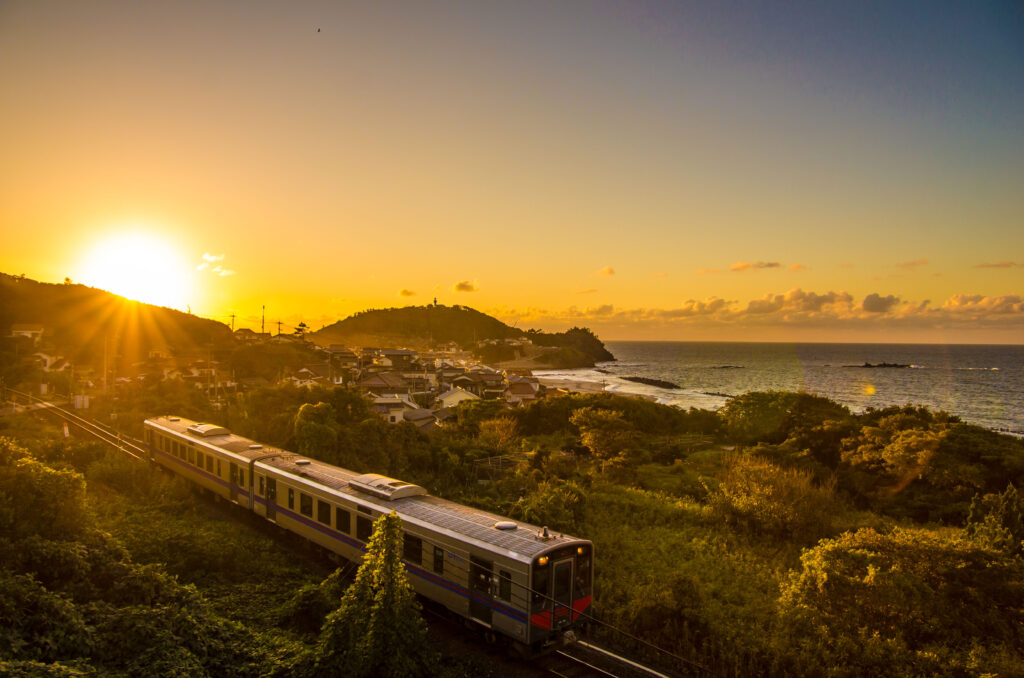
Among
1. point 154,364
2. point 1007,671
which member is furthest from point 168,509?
point 154,364

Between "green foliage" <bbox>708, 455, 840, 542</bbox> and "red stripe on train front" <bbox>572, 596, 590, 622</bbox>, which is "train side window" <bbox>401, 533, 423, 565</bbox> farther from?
"green foliage" <bbox>708, 455, 840, 542</bbox>

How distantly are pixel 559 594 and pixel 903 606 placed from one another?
6895mm

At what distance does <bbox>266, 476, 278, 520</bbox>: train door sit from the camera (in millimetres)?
15367

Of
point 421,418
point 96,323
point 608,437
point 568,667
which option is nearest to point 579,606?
point 568,667

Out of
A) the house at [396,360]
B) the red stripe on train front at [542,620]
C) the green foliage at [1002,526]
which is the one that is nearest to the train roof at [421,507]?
the red stripe on train front at [542,620]

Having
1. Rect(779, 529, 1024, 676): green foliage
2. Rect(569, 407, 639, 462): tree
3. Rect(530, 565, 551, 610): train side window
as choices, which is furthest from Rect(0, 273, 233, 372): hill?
Rect(779, 529, 1024, 676): green foliage

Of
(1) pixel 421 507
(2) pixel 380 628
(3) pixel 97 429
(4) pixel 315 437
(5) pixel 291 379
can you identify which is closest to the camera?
(2) pixel 380 628

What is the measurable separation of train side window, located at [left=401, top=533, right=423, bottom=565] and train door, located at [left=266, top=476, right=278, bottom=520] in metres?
5.62

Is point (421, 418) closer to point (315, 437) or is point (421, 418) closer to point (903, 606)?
point (315, 437)

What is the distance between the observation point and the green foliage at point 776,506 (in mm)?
16984

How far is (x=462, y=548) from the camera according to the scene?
1027cm

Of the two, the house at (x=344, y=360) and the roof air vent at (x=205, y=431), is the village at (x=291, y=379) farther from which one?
the roof air vent at (x=205, y=431)

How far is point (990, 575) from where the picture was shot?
11.7 m

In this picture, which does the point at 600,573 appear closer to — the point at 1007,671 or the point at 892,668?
the point at 892,668
